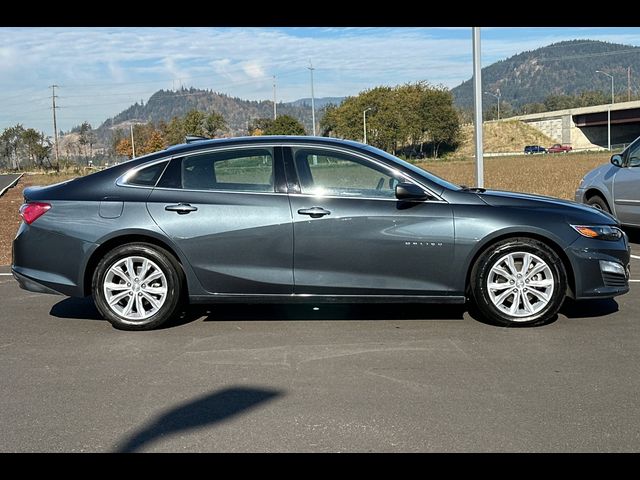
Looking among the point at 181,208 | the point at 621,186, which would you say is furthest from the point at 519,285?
the point at 621,186

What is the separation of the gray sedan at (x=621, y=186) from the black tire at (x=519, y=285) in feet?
15.5

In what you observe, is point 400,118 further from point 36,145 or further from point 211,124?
point 36,145

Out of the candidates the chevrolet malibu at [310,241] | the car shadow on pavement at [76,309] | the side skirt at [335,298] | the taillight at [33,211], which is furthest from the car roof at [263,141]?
the car shadow on pavement at [76,309]

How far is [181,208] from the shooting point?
597cm

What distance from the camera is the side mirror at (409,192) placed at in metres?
5.87

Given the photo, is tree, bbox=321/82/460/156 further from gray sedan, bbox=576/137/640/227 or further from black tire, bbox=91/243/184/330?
black tire, bbox=91/243/184/330

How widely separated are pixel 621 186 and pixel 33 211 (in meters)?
7.91

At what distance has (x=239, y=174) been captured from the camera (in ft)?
20.2

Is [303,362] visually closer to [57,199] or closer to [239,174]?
[239,174]
